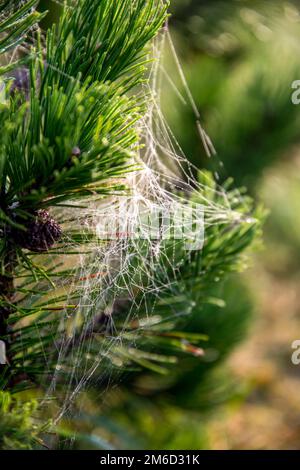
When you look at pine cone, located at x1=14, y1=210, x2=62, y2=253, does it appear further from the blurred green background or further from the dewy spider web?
the blurred green background

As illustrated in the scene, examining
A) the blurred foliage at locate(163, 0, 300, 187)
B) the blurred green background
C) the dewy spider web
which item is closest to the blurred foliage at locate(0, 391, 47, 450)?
the dewy spider web

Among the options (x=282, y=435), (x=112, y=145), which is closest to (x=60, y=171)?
(x=112, y=145)

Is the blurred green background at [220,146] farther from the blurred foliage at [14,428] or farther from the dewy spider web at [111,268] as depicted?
the blurred foliage at [14,428]

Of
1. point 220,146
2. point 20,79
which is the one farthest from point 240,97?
point 20,79

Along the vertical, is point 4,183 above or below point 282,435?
above

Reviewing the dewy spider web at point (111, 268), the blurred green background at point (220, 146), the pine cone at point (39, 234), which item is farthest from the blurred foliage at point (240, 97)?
the pine cone at point (39, 234)
